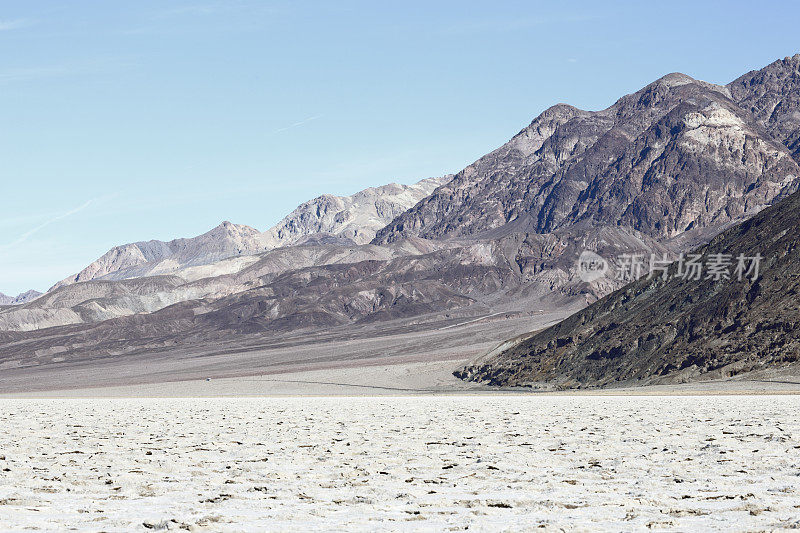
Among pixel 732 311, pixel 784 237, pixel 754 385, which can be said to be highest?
pixel 784 237

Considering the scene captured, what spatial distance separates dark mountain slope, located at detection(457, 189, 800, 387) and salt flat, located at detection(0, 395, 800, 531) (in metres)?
36.7

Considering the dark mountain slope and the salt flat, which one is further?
the dark mountain slope

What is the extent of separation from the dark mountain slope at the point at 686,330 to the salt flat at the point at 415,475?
3675cm

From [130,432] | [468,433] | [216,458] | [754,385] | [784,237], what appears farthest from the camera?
[784,237]

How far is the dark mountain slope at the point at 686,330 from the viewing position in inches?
2211

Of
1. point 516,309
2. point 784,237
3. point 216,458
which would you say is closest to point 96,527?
point 216,458

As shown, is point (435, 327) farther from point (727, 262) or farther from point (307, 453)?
point (307, 453)

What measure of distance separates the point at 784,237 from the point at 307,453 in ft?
192

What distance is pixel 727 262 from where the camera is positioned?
226 ft

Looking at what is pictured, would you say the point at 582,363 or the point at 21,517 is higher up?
the point at 21,517

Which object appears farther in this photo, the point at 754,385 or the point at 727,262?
the point at 727,262

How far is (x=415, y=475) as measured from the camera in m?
12.9

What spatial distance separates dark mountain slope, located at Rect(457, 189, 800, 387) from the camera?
184 ft

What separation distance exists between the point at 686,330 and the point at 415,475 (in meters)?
54.3
